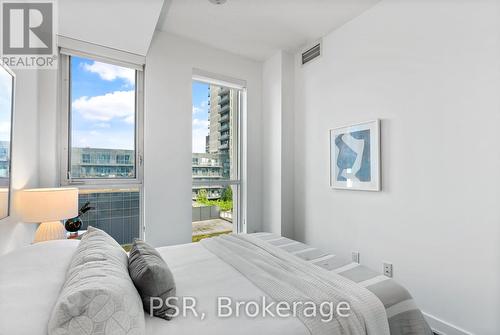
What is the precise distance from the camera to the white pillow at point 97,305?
30.7 inches

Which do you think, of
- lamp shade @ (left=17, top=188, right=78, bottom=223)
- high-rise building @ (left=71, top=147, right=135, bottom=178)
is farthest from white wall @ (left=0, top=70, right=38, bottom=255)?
high-rise building @ (left=71, top=147, right=135, bottom=178)

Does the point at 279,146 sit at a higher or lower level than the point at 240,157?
higher

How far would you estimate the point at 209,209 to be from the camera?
3.47 metres

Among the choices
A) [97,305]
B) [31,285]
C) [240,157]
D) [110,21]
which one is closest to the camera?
[97,305]

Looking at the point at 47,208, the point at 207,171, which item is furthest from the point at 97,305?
the point at 207,171

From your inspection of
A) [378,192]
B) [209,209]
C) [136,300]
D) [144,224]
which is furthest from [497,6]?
[144,224]

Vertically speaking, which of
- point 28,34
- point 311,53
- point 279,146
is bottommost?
point 279,146

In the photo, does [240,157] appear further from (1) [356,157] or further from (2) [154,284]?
(2) [154,284]

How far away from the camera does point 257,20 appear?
2.71 meters

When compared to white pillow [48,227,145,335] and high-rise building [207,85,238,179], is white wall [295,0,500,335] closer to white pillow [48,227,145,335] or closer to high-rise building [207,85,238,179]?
high-rise building [207,85,238,179]

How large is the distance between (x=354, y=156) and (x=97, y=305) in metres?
2.44

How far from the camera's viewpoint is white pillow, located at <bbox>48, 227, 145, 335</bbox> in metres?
0.78

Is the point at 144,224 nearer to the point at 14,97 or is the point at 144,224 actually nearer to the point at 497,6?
the point at 14,97

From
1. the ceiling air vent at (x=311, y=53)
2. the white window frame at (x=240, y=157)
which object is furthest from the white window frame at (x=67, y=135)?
the ceiling air vent at (x=311, y=53)
